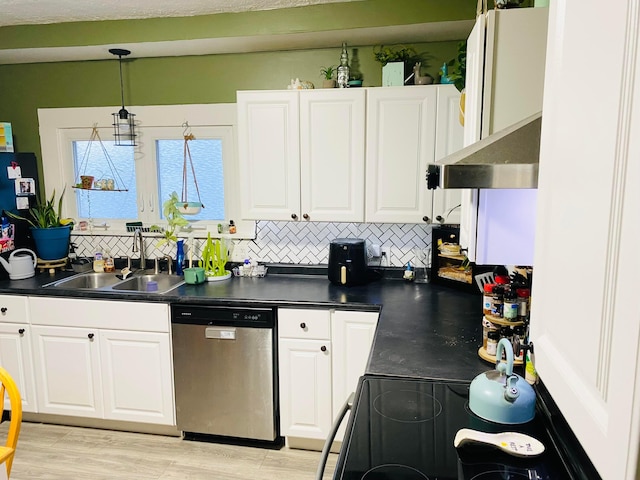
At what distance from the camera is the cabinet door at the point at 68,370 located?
3021 mm

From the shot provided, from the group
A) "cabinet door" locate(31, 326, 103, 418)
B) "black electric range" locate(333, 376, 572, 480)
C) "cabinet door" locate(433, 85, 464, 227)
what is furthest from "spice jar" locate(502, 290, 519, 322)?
"cabinet door" locate(31, 326, 103, 418)

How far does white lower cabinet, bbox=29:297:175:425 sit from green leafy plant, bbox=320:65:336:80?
1.72 metres

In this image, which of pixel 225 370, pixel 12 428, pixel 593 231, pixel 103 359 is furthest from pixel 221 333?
pixel 593 231

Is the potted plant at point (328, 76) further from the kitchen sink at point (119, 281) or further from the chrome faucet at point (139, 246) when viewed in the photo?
the chrome faucet at point (139, 246)

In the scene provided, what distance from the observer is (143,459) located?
9.27ft

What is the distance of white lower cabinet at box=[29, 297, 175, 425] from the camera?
293 cm

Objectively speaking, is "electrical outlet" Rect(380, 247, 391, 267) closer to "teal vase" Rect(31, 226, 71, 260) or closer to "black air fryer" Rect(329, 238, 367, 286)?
"black air fryer" Rect(329, 238, 367, 286)

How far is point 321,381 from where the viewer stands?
9.14 ft

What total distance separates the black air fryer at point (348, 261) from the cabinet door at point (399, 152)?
19 cm

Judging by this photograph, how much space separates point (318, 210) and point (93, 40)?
68.1 inches

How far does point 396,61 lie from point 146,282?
2.18 meters

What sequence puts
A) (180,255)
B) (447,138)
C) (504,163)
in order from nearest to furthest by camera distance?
(504,163) < (447,138) < (180,255)

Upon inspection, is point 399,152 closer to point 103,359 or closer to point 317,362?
point 317,362

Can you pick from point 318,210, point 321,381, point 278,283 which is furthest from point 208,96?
point 321,381
